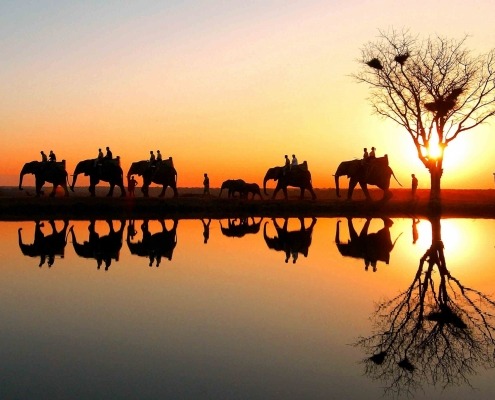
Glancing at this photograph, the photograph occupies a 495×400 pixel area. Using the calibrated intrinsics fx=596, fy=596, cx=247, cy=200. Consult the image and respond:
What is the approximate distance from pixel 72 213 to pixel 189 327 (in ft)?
83.6

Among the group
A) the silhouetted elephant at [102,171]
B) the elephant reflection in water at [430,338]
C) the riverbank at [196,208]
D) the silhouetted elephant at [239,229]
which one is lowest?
the elephant reflection in water at [430,338]

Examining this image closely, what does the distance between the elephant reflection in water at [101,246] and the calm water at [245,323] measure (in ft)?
0.38

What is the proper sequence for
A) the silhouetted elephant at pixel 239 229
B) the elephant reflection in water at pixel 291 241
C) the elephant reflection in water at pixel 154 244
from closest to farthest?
the elephant reflection in water at pixel 154 244 → the elephant reflection in water at pixel 291 241 → the silhouetted elephant at pixel 239 229

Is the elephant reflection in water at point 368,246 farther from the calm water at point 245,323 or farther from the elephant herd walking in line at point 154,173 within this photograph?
the elephant herd walking in line at point 154,173

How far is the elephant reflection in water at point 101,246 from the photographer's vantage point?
16.3 meters

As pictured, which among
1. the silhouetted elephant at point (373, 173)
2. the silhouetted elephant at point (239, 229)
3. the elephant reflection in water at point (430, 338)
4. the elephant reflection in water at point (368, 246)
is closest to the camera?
the elephant reflection in water at point (430, 338)

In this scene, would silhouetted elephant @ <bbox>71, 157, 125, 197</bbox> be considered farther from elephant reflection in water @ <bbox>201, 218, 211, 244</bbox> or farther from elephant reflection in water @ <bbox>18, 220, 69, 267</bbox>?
elephant reflection in water @ <bbox>18, 220, 69, 267</bbox>

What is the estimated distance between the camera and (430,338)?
8414 millimetres

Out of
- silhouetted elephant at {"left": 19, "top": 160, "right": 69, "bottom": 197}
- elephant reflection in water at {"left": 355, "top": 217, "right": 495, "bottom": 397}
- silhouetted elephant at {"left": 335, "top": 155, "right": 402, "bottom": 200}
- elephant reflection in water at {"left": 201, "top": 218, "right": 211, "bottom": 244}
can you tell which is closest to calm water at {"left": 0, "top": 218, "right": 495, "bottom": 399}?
elephant reflection in water at {"left": 355, "top": 217, "right": 495, "bottom": 397}

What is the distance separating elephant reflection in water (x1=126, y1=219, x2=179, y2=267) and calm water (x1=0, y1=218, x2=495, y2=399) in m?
0.16

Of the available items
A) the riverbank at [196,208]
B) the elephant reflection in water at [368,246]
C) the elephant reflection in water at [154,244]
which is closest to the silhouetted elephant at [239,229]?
the elephant reflection in water at [154,244]

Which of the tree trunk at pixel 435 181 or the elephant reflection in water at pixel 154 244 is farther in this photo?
the tree trunk at pixel 435 181

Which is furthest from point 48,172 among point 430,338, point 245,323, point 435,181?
point 430,338

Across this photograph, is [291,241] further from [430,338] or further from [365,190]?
[365,190]
